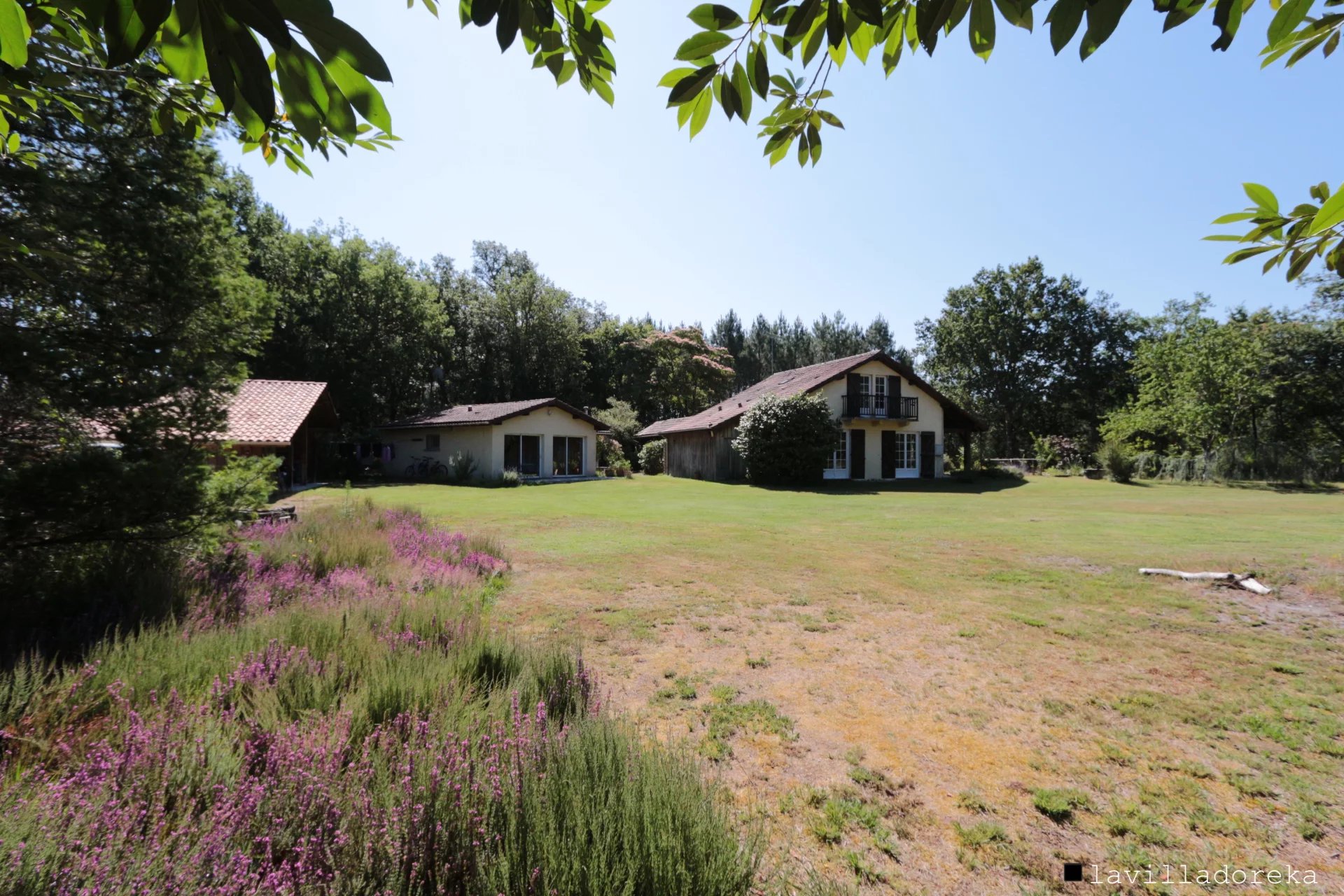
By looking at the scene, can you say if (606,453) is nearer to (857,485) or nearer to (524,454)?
(524,454)

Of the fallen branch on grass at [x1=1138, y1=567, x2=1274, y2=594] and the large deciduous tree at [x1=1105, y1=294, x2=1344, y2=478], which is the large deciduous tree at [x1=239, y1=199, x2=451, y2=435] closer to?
the fallen branch on grass at [x1=1138, y1=567, x2=1274, y2=594]

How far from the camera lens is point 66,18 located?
1976 mm

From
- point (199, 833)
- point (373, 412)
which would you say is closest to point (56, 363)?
point (199, 833)

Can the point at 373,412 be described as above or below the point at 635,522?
above

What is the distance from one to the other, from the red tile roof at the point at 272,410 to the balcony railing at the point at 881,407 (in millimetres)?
24399

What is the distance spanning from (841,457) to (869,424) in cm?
245

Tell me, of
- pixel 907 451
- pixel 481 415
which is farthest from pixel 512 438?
pixel 907 451

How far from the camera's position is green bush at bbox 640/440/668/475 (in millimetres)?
36562

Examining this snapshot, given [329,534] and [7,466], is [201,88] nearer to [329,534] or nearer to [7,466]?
[7,466]

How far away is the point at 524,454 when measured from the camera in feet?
102

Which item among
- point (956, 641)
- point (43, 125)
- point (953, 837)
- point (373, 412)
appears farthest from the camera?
point (373, 412)

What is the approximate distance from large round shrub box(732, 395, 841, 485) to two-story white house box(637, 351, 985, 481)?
1.30 meters

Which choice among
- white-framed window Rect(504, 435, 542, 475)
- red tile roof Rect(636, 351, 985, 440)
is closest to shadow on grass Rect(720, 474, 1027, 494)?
red tile roof Rect(636, 351, 985, 440)

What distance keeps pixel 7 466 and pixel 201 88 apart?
4.21m
